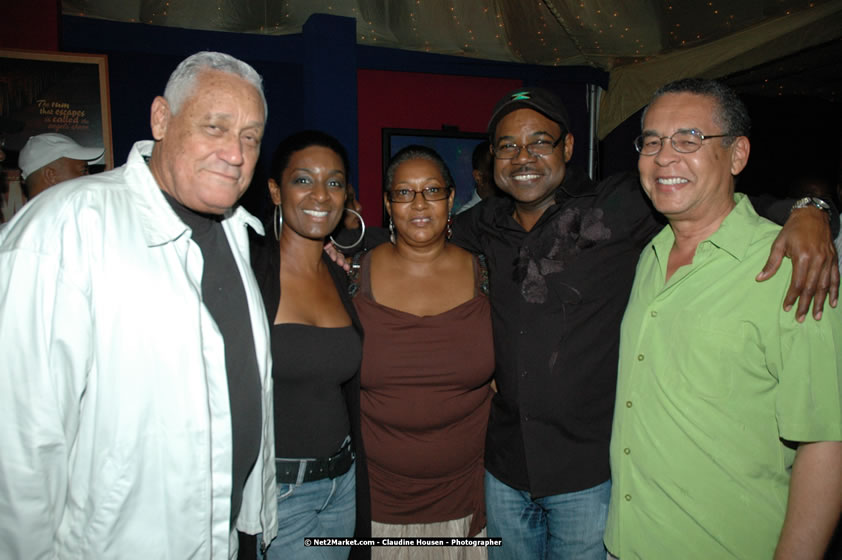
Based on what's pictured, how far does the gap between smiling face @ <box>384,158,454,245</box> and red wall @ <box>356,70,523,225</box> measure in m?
3.45

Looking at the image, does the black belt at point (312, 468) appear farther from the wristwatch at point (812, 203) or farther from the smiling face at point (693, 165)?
the wristwatch at point (812, 203)

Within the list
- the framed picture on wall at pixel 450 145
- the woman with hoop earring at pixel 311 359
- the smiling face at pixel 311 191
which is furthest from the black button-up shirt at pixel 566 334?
the framed picture on wall at pixel 450 145

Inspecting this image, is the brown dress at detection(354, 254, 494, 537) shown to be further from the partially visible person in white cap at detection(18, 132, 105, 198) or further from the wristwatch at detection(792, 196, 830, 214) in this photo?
the partially visible person in white cap at detection(18, 132, 105, 198)

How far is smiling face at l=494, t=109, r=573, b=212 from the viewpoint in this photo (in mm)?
Result: 2127

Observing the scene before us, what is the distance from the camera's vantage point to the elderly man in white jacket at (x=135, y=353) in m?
1.12

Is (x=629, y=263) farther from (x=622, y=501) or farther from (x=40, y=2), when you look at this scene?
(x=40, y=2)

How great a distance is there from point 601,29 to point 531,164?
12.9 feet

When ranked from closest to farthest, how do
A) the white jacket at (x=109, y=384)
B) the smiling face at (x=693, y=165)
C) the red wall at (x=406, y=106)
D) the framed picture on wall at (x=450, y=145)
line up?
the white jacket at (x=109, y=384)
the smiling face at (x=693, y=165)
the framed picture on wall at (x=450, y=145)
the red wall at (x=406, y=106)

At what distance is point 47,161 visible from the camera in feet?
9.61

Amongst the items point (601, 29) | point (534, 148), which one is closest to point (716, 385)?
point (534, 148)

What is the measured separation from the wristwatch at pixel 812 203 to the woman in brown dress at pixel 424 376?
1169 millimetres

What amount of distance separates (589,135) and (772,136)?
258 centimetres

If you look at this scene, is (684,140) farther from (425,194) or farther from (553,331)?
(425,194)

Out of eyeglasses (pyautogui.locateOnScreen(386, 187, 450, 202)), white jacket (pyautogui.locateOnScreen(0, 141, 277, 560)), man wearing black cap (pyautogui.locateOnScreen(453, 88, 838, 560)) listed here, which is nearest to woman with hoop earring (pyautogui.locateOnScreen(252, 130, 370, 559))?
eyeglasses (pyautogui.locateOnScreen(386, 187, 450, 202))
